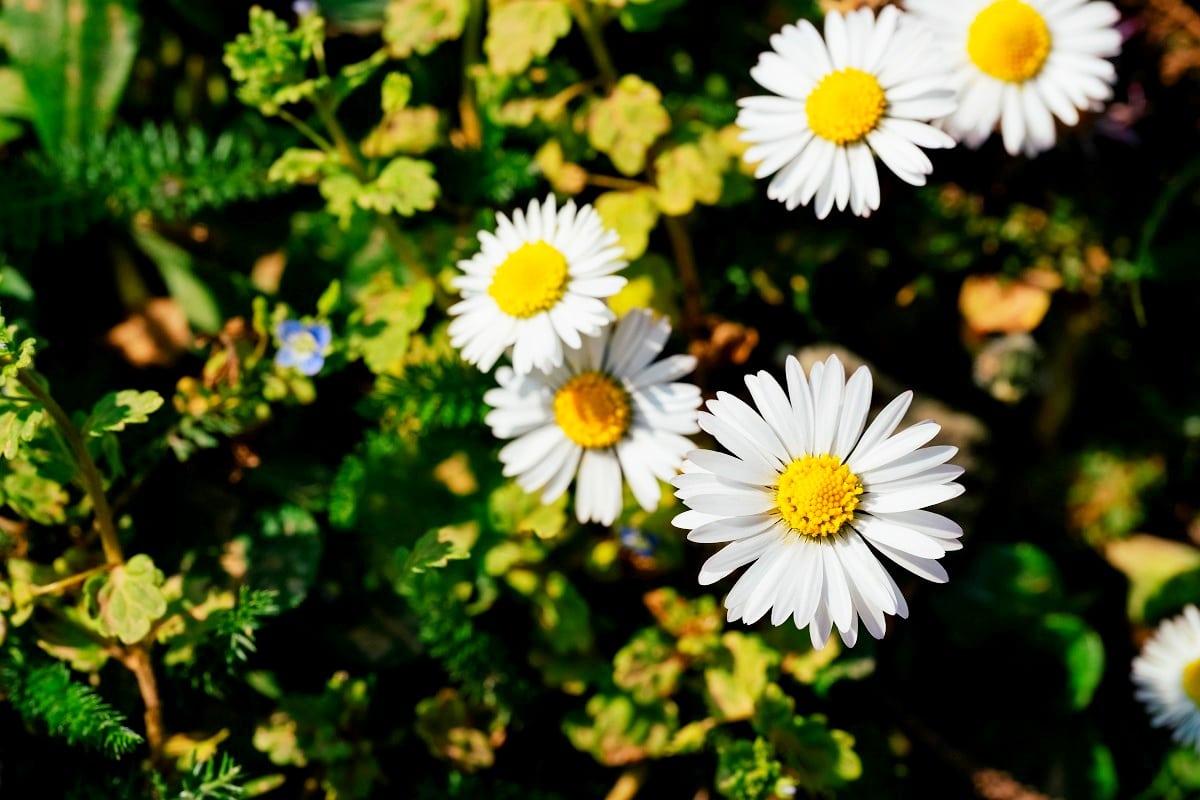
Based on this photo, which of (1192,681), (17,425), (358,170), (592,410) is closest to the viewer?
(17,425)

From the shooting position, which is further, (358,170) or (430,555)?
(358,170)

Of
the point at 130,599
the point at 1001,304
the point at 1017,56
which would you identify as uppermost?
the point at 1017,56

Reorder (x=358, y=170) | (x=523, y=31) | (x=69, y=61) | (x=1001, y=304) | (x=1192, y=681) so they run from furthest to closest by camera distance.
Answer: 1. (x=1001, y=304)
2. (x=69, y=61)
3. (x=1192, y=681)
4. (x=523, y=31)
5. (x=358, y=170)

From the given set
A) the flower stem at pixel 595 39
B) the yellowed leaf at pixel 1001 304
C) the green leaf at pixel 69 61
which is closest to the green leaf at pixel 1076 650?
the yellowed leaf at pixel 1001 304

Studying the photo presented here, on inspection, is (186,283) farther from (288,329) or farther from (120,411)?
(120,411)

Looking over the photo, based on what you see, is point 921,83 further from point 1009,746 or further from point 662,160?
point 1009,746

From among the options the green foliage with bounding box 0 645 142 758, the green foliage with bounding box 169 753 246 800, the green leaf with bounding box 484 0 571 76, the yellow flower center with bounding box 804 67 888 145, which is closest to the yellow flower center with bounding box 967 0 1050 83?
the yellow flower center with bounding box 804 67 888 145

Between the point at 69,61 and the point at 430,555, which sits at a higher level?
the point at 69,61

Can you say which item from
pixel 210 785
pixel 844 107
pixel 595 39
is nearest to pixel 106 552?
pixel 210 785
